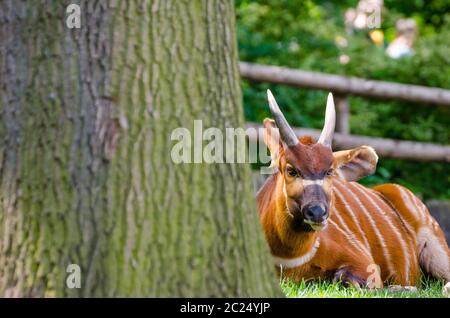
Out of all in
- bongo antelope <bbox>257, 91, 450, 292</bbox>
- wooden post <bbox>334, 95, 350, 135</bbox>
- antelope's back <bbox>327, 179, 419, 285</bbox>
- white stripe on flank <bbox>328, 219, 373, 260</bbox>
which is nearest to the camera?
bongo antelope <bbox>257, 91, 450, 292</bbox>

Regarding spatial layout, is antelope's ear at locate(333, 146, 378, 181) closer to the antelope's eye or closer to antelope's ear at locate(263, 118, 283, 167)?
antelope's ear at locate(263, 118, 283, 167)

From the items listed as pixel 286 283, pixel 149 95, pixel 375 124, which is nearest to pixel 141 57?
pixel 149 95

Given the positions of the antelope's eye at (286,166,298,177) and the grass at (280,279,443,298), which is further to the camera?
the antelope's eye at (286,166,298,177)

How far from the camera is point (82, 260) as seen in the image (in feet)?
12.5

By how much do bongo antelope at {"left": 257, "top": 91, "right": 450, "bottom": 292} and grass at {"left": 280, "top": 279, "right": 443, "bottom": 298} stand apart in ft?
0.60

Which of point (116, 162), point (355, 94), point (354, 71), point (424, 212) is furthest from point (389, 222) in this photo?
point (354, 71)

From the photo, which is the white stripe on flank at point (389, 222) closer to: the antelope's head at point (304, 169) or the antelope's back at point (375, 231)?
the antelope's back at point (375, 231)

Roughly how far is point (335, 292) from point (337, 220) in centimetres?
140

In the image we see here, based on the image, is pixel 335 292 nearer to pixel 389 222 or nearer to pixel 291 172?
pixel 291 172

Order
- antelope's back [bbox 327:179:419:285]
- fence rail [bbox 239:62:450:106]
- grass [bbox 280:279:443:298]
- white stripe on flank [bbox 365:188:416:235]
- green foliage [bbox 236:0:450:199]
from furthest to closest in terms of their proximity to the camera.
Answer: green foliage [bbox 236:0:450:199], fence rail [bbox 239:62:450:106], white stripe on flank [bbox 365:188:416:235], antelope's back [bbox 327:179:419:285], grass [bbox 280:279:443:298]

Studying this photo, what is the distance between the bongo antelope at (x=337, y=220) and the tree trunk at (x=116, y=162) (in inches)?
79.3

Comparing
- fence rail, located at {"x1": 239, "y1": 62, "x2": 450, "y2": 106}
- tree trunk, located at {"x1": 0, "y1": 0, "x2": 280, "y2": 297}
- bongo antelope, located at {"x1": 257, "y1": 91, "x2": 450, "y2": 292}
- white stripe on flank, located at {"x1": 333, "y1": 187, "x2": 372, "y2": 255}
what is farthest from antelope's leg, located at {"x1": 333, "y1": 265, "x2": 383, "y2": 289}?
fence rail, located at {"x1": 239, "y1": 62, "x2": 450, "y2": 106}

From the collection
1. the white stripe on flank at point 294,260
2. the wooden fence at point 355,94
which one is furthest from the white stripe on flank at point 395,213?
the wooden fence at point 355,94

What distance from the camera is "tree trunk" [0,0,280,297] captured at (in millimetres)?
3828
